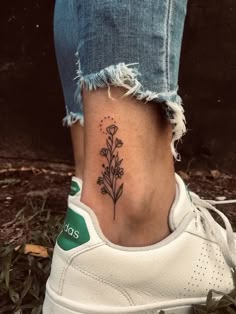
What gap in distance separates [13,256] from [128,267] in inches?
19.7

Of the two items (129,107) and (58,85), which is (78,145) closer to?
(129,107)

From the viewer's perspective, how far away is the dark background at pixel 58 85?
6.51 feet

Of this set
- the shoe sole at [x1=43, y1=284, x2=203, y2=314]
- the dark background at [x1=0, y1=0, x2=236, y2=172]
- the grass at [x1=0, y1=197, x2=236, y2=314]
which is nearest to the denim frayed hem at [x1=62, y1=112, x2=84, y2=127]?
the grass at [x1=0, y1=197, x2=236, y2=314]

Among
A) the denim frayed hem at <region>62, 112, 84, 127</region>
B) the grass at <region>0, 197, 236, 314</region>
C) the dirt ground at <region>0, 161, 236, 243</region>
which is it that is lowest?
the dirt ground at <region>0, 161, 236, 243</region>

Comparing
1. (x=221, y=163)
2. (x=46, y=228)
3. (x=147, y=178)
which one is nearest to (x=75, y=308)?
(x=147, y=178)

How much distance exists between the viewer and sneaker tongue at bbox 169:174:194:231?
1.08 m

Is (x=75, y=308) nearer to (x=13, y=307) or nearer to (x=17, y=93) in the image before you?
(x=13, y=307)

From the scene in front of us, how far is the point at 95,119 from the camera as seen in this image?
1.00 metres

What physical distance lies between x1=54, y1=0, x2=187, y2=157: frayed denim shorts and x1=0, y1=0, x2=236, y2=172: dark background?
101cm

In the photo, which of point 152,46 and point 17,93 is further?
point 17,93

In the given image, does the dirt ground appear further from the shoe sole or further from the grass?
the shoe sole

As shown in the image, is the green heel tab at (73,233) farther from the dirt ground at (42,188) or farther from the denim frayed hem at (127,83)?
the dirt ground at (42,188)

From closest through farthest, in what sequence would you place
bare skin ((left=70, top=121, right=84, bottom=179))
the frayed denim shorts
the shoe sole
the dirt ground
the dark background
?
the frayed denim shorts → the shoe sole → bare skin ((left=70, top=121, right=84, bottom=179)) → the dirt ground → the dark background

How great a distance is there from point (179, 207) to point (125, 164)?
0.47 ft
